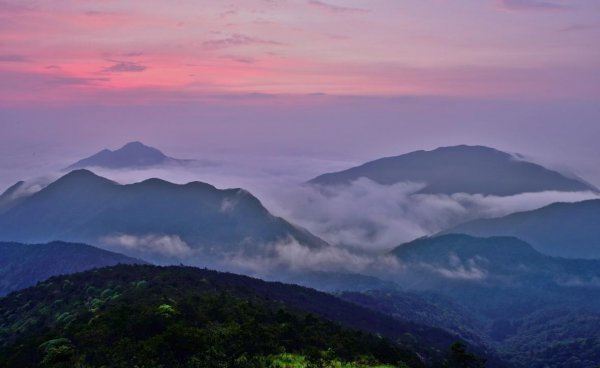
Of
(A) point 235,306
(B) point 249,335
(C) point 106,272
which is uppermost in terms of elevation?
(B) point 249,335

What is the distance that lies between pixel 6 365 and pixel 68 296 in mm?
58097

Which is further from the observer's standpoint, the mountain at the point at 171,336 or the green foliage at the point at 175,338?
the mountain at the point at 171,336

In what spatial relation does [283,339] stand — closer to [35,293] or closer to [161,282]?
[161,282]

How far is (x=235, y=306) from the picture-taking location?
103 m

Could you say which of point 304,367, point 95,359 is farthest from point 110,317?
point 304,367

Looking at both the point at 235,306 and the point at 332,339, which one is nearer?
the point at 332,339

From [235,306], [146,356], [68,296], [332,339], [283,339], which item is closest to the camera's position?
[146,356]

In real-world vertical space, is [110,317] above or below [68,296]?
above

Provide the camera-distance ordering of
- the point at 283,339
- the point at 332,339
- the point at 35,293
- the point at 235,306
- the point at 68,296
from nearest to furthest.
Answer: the point at 283,339 → the point at 332,339 → the point at 235,306 → the point at 68,296 → the point at 35,293

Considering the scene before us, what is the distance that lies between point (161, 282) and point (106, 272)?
2792 cm

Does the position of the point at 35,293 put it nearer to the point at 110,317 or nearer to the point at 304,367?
the point at 110,317

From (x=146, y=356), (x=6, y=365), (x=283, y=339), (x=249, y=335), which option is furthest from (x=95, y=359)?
(x=283, y=339)

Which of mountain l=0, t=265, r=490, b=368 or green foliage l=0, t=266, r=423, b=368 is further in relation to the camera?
mountain l=0, t=265, r=490, b=368

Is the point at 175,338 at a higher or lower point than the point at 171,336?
lower
